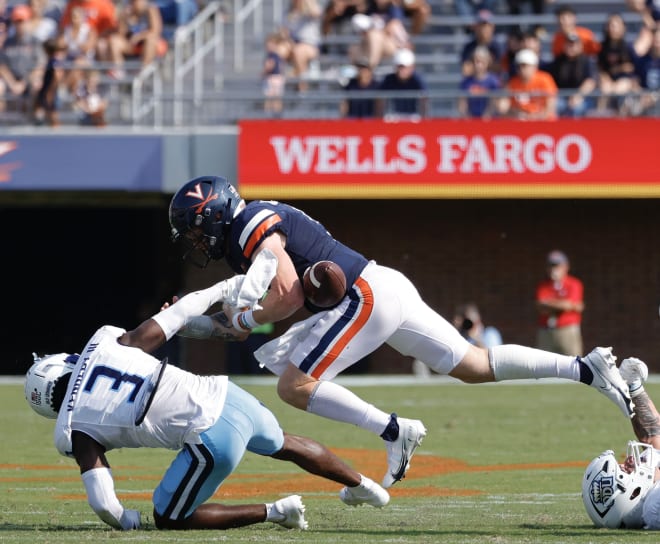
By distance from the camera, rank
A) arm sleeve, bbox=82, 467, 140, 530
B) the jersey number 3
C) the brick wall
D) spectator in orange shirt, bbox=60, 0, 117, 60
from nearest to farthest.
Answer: arm sleeve, bbox=82, 467, 140, 530, the jersey number 3, spectator in orange shirt, bbox=60, 0, 117, 60, the brick wall

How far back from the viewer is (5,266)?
824 inches

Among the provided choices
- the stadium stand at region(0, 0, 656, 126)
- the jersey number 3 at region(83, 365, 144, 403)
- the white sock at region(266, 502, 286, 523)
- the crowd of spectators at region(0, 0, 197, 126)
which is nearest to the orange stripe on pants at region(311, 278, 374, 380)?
the white sock at region(266, 502, 286, 523)

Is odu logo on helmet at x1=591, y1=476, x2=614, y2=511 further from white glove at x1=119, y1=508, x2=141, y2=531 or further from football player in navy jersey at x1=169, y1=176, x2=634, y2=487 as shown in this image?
white glove at x1=119, y1=508, x2=141, y2=531

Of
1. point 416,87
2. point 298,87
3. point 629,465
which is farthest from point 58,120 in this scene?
point 629,465

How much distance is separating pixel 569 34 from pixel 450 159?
2.23 m

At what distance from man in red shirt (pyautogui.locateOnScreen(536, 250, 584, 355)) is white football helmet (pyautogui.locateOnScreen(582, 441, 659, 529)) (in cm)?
1126

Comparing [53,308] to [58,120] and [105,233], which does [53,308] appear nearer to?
[105,233]

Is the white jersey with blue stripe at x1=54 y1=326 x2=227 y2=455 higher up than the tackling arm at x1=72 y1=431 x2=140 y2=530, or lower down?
higher up

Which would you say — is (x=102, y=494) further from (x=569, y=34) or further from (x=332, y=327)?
(x=569, y=34)

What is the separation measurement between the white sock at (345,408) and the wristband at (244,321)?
1.51 ft

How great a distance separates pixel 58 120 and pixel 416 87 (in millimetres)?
4762

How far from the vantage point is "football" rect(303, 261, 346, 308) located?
6652 millimetres

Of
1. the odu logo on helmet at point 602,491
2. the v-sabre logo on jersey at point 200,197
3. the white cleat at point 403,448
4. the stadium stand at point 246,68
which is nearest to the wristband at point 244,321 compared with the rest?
the v-sabre logo on jersey at point 200,197

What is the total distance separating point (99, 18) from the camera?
61.9 feet
